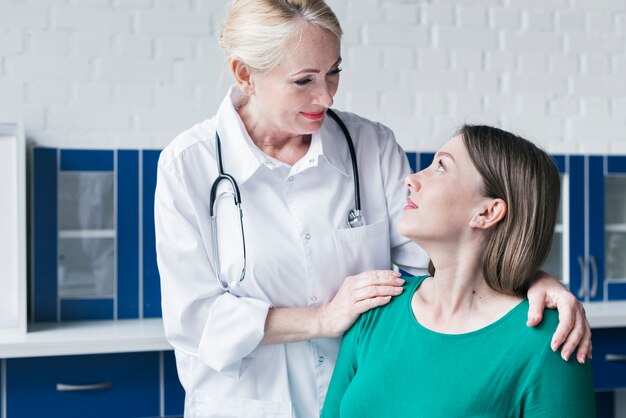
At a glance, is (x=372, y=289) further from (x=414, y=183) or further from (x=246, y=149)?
(x=246, y=149)

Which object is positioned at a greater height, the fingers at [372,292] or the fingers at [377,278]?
the fingers at [377,278]

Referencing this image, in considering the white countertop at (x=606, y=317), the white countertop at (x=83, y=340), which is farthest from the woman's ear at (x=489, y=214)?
the white countertop at (x=606, y=317)

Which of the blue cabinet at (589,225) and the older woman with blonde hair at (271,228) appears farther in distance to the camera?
the blue cabinet at (589,225)

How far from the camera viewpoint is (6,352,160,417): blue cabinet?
2.42m

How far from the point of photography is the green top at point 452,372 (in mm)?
1322

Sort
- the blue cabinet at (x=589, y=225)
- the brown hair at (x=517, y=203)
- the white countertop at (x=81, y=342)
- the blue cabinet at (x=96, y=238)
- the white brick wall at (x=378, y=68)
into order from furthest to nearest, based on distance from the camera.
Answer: the blue cabinet at (x=589, y=225) → the white brick wall at (x=378, y=68) → the blue cabinet at (x=96, y=238) → the white countertop at (x=81, y=342) → the brown hair at (x=517, y=203)

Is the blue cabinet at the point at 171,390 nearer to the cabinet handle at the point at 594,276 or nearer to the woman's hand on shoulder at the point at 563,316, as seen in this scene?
the woman's hand on shoulder at the point at 563,316

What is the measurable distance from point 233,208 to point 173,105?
1411mm

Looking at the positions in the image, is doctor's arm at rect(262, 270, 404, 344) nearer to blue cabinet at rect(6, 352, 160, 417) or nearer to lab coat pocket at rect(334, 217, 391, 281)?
lab coat pocket at rect(334, 217, 391, 281)

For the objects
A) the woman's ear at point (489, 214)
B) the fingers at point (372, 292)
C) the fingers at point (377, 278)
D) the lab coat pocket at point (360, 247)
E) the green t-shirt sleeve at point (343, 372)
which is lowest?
the green t-shirt sleeve at point (343, 372)

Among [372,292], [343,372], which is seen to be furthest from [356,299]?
[343,372]

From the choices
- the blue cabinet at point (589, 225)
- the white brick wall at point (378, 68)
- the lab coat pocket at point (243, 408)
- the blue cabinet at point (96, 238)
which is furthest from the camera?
the blue cabinet at point (589, 225)

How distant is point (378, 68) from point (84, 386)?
1.64 meters

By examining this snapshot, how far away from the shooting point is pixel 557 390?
1.31 m
